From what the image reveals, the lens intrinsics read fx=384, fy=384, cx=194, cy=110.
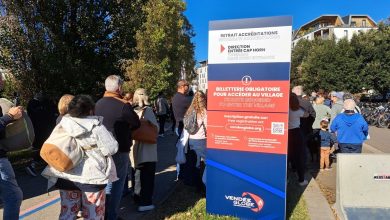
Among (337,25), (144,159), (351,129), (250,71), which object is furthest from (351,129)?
(337,25)

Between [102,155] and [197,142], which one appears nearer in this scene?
[102,155]

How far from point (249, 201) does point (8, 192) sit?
2817 mm

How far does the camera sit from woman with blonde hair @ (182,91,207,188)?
6.15 metres

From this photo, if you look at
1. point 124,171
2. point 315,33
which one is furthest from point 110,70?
point 315,33

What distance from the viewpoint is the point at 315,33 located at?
8519 centimetres

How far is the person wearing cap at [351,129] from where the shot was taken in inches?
264

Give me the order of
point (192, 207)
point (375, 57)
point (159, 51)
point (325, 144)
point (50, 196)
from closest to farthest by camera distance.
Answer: point (192, 207) < point (50, 196) < point (325, 144) < point (159, 51) < point (375, 57)

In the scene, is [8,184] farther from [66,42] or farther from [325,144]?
[66,42]

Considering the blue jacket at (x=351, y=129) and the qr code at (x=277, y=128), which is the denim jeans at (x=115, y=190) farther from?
the blue jacket at (x=351, y=129)

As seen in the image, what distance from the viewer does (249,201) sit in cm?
494

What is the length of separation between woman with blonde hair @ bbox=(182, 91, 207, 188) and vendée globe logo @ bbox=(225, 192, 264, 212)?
142 centimetres

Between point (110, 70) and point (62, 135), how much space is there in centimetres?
707

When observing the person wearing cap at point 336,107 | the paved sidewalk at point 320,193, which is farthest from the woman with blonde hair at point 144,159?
the person wearing cap at point 336,107

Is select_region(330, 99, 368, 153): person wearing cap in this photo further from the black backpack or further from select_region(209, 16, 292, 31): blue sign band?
select_region(209, 16, 292, 31): blue sign band
